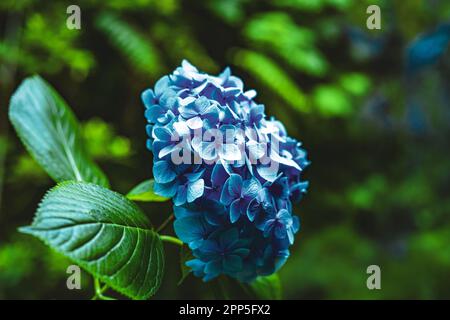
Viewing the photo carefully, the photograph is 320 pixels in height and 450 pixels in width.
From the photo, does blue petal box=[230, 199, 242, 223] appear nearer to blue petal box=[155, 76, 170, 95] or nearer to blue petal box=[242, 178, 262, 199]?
blue petal box=[242, 178, 262, 199]

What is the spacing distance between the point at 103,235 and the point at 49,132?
1.18ft

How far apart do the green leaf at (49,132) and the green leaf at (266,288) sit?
327 mm

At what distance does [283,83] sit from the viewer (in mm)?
2176

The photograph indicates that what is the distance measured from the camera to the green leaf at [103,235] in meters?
0.52

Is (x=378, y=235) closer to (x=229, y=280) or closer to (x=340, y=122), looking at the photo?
(x=340, y=122)

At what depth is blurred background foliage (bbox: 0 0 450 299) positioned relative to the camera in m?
1.71

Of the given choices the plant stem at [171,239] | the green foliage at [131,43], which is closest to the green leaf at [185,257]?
the plant stem at [171,239]

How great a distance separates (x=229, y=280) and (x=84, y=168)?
33 cm

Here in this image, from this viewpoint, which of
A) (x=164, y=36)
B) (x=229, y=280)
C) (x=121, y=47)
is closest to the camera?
(x=229, y=280)

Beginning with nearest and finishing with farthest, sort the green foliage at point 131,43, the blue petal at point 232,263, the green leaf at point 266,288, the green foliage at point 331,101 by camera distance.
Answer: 1. the blue petal at point 232,263
2. the green leaf at point 266,288
3. the green foliage at point 131,43
4. the green foliage at point 331,101

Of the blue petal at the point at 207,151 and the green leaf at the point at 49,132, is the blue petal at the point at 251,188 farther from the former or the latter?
the green leaf at the point at 49,132

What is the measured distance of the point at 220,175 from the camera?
594mm
